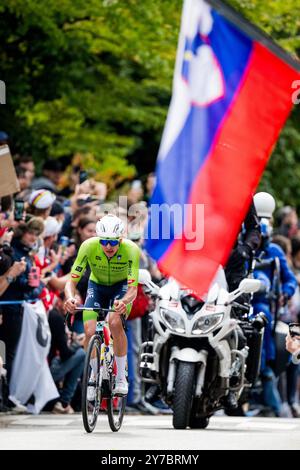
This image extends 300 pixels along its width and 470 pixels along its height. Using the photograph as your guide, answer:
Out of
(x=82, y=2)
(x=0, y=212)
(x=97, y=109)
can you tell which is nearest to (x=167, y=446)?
(x=0, y=212)

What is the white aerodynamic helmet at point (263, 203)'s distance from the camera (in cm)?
1761

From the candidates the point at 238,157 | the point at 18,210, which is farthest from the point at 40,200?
the point at 238,157

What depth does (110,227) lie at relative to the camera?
591 inches

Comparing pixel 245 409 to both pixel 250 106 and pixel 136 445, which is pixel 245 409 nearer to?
pixel 136 445

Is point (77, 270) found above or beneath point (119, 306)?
above

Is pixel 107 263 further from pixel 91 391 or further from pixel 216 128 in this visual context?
pixel 216 128

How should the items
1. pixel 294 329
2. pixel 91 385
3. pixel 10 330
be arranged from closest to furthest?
1. pixel 294 329
2. pixel 91 385
3. pixel 10 330

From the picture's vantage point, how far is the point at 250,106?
32.8 feet

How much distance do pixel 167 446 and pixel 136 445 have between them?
12.1 inches

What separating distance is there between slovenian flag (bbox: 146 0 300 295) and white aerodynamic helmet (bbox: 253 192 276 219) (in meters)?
7.46

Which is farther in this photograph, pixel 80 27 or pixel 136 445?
pixel 80 27

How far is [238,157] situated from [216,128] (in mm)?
226

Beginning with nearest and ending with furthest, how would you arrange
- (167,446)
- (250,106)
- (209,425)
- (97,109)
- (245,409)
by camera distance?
(250,106) → (167,446) → (209,425) → (245,409) → (97,109)

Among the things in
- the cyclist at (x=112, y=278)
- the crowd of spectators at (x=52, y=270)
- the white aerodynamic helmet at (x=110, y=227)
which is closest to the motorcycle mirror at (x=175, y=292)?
the cyclist at (x=112, y=278)
